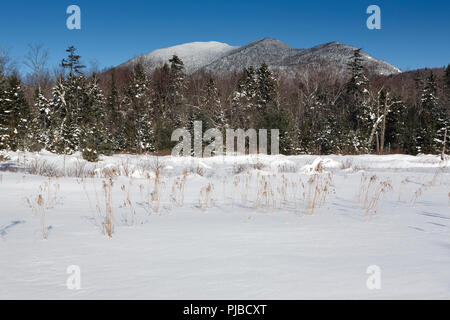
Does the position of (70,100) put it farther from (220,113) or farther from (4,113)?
(220,113)

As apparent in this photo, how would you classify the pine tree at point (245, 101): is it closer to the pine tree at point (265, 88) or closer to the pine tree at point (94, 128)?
the pine tree at point (265, 88)

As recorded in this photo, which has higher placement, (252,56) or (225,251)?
(252,56)

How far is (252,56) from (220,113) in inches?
1859

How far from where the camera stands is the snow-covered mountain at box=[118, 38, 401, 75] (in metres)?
58.5

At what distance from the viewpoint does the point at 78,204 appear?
4.33 metres

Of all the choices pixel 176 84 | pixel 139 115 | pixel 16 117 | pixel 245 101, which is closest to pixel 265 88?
pixel 245 101

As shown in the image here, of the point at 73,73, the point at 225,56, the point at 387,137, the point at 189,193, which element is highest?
the point at 225,56

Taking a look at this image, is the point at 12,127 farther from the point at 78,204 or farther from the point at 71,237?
the point at 71,237

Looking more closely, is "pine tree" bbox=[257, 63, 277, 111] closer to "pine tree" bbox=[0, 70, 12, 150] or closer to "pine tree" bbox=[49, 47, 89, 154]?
"pine tree" bbox=[49, 47, 89, 154]

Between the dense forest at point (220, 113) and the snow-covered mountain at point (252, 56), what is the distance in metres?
16.0

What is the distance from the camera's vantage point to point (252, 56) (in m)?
72.0

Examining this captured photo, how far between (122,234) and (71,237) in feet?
1.39

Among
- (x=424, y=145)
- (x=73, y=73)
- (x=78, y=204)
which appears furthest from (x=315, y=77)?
(x=78, y=204)

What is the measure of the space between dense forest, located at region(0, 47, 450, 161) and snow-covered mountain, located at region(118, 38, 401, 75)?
16.0 meters
